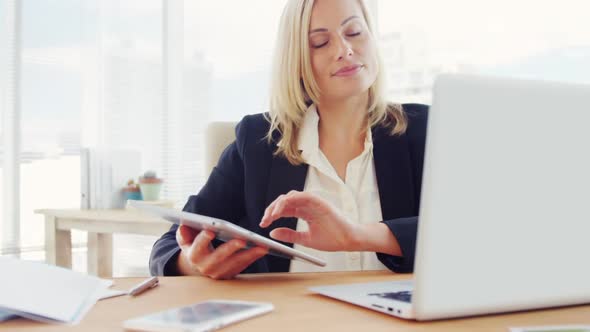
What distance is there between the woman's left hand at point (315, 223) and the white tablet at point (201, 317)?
0.17 meters

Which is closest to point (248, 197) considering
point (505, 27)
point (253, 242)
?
point (253, 242)

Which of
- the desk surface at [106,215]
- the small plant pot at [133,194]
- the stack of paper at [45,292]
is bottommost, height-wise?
the desk surface at [106,215]

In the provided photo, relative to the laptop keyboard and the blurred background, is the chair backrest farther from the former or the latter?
the blurred background

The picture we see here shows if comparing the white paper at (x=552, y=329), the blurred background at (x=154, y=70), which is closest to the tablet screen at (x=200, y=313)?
the white paper at (x=552, y=329)

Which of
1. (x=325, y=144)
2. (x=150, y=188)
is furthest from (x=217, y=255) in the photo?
(x=150, y=188)

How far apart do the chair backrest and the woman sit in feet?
0.35

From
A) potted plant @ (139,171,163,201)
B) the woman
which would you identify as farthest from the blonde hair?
potted plant @ (139,171,163,201)

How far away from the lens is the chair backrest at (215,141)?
165 centimetres

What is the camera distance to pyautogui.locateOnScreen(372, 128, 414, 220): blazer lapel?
139cm

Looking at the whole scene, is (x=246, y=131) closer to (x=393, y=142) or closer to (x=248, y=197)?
(x=248, y=197)

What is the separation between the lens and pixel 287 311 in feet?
2.48

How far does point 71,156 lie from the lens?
3438 millimetres

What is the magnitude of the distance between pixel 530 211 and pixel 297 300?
1.14 ft

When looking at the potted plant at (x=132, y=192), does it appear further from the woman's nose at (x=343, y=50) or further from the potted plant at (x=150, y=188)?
the woman's nose at (x=343, y=50)
